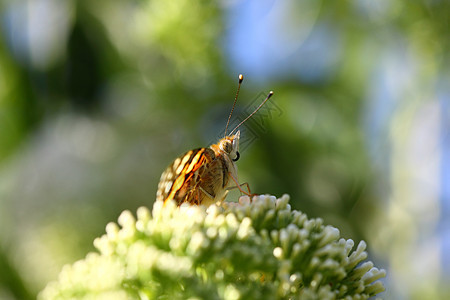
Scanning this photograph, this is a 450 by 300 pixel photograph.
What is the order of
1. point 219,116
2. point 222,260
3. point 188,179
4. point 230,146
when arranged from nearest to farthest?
point 222,260, point 188,179, point 230,146, point 219,116

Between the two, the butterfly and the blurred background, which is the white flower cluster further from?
the blurred background

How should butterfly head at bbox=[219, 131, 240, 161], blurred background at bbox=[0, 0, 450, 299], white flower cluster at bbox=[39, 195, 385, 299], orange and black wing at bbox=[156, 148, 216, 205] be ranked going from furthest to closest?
blurred background at bbox=[0, 0, 450, 299] < butterfly head at bbox=[219, 131, 240, 161] < orange and black wing at bbox=[156, 148, 216, 205] < white flower cluster at bbox=[39, 195, 385, 299]

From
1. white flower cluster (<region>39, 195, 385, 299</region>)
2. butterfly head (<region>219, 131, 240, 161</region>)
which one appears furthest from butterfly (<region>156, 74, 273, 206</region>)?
white flower cluster (<region>39, 195, 385, 299</region>)

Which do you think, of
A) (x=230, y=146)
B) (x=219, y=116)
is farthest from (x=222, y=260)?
(x=219, y=116)

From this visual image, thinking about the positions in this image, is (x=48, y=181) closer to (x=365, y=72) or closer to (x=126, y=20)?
(x=126, y=20)

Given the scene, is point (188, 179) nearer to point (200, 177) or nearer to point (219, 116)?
point (200, 177)

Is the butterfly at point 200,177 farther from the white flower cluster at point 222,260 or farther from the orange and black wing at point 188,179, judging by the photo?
the white flower cluster at point 222,260

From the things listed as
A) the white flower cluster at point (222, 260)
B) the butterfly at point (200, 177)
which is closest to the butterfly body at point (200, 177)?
the butterfly at point (200, 177)
